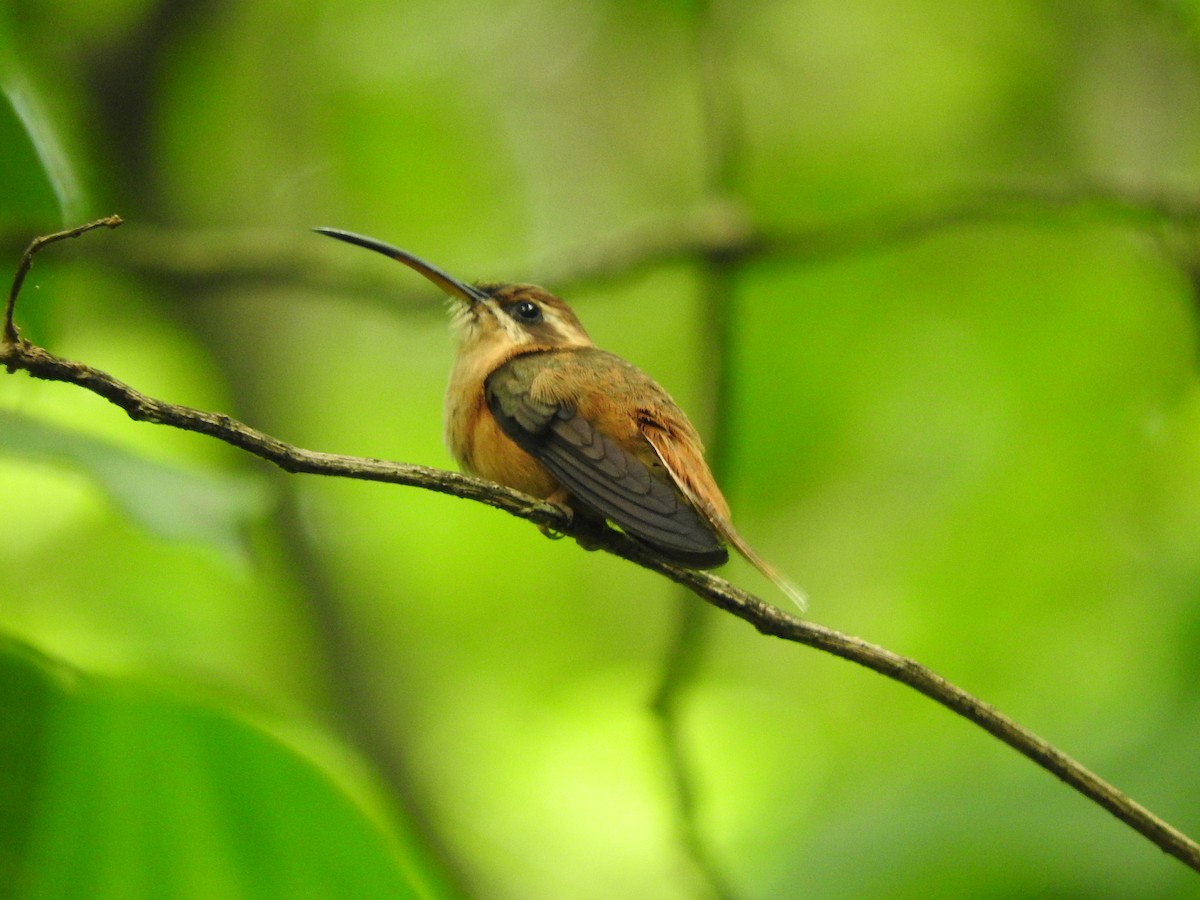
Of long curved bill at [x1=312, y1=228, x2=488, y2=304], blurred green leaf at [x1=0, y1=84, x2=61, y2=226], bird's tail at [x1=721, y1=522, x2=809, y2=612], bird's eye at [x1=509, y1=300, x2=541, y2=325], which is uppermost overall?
bird's eye at [x1=509, y1=300, x2=541, y2=325]

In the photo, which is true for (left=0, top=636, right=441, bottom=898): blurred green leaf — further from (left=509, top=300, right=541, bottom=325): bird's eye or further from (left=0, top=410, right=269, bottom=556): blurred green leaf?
(left=509, top=300, right=541, bottom=325): bird's eye

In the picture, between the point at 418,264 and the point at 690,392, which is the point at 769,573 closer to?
the point at 418,264

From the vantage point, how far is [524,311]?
423cm

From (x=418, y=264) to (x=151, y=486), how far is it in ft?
4.89

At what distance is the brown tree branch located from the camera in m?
1.74

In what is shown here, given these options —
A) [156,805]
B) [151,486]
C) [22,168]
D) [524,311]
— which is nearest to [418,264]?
[524,311]

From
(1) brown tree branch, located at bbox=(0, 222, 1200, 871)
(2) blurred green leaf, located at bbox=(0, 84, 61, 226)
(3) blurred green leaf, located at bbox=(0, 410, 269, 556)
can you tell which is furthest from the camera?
(3) blurred green leaf, located at bbox=(0, 410, 269, 556)

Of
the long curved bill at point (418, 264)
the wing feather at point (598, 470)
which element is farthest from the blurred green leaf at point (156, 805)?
the long curved bill at point (418, 264)

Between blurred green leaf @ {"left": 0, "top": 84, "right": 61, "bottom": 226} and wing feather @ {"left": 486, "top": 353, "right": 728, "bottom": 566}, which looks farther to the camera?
wing feather @ {"left": 486, "top": 353, "right": 728, "bottom": 566}

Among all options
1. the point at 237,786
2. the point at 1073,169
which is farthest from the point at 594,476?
the point at 1073,169

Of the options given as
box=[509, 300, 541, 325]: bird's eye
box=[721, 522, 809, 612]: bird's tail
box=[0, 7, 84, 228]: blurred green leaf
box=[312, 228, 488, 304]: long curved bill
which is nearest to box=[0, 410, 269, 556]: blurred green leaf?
box=[0, 7, 84, 228]: blurred green leaf

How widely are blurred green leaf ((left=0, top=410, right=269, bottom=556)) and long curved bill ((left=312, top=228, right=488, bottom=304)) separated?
876 mm

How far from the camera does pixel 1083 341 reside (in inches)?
215

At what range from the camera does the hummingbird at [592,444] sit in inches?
106
